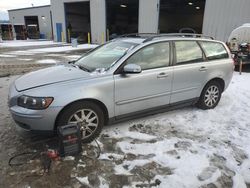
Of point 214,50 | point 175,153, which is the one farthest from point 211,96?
point 175,153

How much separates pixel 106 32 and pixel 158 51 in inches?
707

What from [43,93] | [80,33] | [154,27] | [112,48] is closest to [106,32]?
[154,27]

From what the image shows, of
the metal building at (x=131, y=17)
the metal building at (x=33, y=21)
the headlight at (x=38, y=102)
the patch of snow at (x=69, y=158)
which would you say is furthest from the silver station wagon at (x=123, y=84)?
the metal building at (x=33, y=21)

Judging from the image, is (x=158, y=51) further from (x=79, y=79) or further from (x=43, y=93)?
(x=43, y=93)

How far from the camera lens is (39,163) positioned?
286 centimetres

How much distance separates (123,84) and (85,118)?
78cm

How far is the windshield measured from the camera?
362 centimetres

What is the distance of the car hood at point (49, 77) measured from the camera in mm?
3145

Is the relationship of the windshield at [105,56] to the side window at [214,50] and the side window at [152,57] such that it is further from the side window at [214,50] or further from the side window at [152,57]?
the side window at [214,50]

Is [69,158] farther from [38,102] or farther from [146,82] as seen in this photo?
[146,82]

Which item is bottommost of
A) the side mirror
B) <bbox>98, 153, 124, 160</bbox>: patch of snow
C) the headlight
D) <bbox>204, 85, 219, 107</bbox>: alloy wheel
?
<bbox>98, 153, 124, 160</bbox>: patch of snow

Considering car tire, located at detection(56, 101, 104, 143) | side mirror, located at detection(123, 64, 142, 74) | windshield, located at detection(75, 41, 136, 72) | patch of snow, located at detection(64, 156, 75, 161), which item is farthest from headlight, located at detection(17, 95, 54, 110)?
side mirror, located at detection(123, 64, 142, 74)

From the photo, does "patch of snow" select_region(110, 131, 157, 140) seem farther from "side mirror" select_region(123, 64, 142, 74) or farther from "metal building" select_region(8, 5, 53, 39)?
"metal building" select_region(8, 5, 53, 39)

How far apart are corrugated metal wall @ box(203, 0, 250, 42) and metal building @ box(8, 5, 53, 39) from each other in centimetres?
2412
